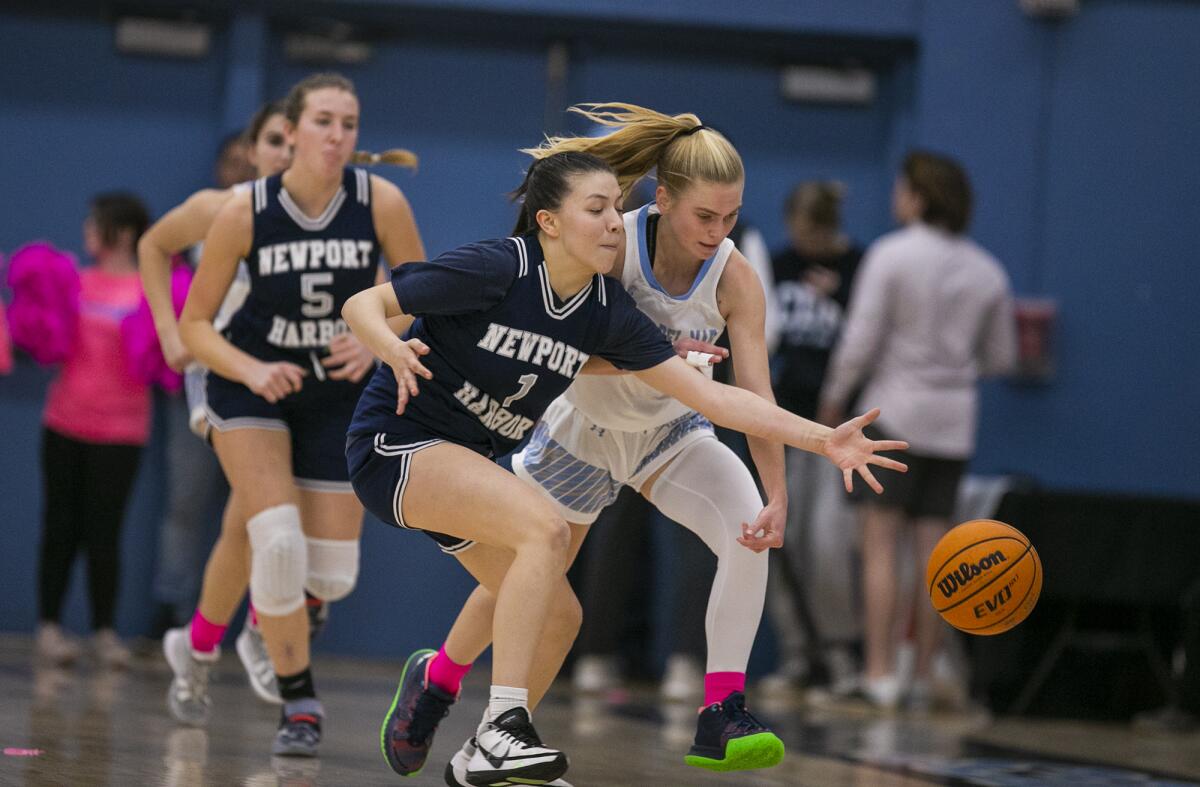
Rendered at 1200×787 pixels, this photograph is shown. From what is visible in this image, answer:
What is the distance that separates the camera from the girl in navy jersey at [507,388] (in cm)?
359

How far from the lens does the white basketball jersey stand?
13.2ft

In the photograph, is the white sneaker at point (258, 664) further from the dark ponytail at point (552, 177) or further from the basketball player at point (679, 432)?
the dark ponytail at point (552, 177)

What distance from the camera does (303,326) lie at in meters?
4.75

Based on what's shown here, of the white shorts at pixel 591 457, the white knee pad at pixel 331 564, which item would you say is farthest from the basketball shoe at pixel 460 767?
the white knee pad at pixel 331 564

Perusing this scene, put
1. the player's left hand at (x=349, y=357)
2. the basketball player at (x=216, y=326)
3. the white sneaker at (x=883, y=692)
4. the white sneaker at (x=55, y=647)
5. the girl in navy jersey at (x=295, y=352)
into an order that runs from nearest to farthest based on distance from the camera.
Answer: the girl in navy jersey at (x=295, y=352) < the player's left hand at (x=349, y=357) < the basketball player at (x=216, y=326) < the white sneaker at (x=55, y=647) < the white sneaker at (x=883, y=692)

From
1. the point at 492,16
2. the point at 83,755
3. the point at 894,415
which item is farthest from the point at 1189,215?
the point at 83,755

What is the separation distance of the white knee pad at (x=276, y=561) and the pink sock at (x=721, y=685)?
125 centimetres

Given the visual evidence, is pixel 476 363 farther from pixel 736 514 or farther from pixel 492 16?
pixel 492 16

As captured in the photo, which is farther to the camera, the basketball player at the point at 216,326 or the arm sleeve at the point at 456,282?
the basketball player at the point at 216,326

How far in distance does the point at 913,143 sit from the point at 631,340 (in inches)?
176

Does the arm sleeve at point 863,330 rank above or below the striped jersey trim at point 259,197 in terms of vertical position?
below

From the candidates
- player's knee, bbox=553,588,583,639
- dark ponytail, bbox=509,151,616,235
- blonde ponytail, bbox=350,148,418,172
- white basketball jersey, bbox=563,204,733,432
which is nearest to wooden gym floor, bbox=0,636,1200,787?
player's knee, bbox=553,588,583,639

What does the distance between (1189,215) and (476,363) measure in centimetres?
496

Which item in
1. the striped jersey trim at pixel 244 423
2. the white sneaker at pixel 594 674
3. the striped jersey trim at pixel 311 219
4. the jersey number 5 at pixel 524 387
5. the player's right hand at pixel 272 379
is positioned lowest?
the white sneaker at pixel 594 674
